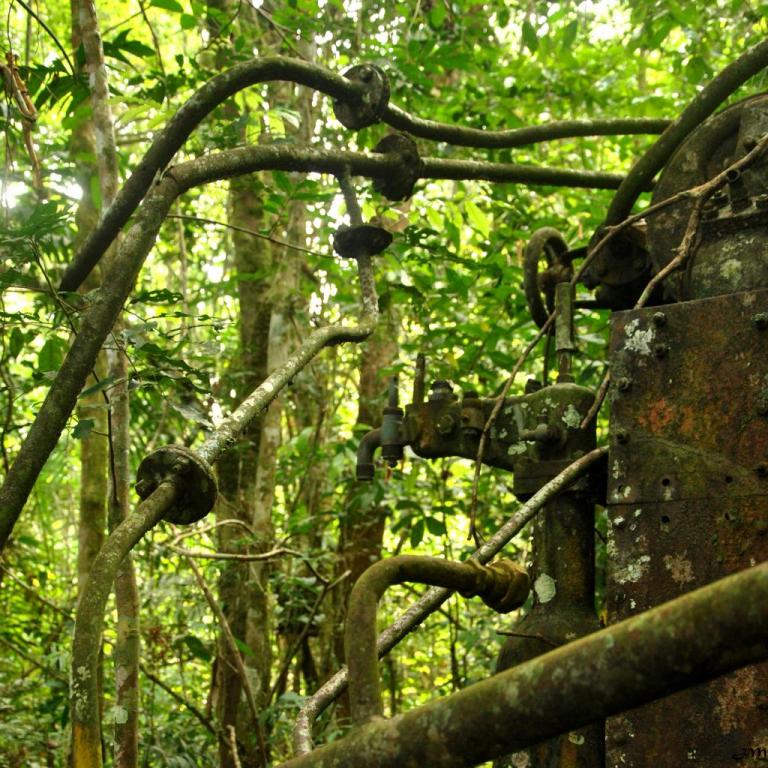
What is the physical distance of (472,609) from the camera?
8008 millimetres

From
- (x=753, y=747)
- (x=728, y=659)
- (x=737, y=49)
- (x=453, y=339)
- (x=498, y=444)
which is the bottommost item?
(x=728, y=659)

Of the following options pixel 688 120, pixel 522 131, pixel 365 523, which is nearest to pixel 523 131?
pixel 522 131

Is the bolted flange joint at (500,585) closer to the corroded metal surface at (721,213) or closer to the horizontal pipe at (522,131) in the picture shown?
the corroded metal surface at (721,213)

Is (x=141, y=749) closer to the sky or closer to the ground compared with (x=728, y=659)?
closer to the sky

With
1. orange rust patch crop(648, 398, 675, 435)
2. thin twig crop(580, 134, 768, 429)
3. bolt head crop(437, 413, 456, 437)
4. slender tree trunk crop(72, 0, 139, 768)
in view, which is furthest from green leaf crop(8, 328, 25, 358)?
orange rust patch crop(648, 398, 675, 435)

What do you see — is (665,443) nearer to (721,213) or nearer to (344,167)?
(721,213)

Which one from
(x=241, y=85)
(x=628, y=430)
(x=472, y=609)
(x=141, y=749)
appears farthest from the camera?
(x=472, y=609)

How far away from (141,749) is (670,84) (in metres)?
5.35

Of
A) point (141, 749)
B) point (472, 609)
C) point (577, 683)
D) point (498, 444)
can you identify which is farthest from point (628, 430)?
point (472, 609)

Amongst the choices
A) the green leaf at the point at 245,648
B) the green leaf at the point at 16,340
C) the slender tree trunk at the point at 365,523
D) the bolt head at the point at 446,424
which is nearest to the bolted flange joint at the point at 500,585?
the bolt head at the point at 446,424

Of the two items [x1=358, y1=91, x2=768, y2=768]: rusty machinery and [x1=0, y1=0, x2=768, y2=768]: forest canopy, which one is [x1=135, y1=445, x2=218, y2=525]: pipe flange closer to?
[x1=0, y1=0, x2=768, y2=768]: forest canopy

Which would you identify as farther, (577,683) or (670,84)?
(670,84)

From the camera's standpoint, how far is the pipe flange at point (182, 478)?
2061 millimetres

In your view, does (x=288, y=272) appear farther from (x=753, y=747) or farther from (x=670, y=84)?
(x=753, y=747)
